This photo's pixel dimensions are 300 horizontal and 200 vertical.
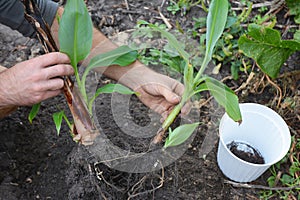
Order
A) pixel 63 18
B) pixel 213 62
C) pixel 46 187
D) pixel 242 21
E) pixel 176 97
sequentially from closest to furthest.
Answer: pixel 63 18 → pixel 176 97 → pixel 46 187 → pixel 213 62 → pixel 242 21

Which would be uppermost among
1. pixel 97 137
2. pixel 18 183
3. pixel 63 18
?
pixel 63 18

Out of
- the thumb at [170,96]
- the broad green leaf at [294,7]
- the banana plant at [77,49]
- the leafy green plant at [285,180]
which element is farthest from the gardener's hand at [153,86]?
the broad green leaf at [294,7]

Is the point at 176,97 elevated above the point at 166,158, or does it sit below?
above

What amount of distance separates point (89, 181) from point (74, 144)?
233mm

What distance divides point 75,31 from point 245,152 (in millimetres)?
765

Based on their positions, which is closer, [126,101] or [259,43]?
[259,43]

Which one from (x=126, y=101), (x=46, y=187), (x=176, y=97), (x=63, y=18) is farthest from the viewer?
(x=126, y=101)

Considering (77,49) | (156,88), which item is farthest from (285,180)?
(77,49)

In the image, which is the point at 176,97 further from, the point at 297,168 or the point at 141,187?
the point at 297,168

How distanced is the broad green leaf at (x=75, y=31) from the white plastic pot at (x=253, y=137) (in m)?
0.53

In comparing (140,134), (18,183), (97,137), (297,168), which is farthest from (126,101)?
(297,168)

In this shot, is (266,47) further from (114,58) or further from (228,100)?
(114,58)

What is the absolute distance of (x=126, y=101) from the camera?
1533 mm

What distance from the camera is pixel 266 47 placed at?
4.41 ft
